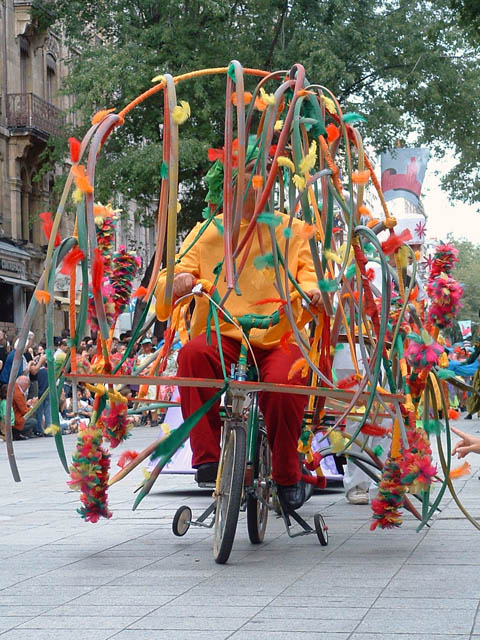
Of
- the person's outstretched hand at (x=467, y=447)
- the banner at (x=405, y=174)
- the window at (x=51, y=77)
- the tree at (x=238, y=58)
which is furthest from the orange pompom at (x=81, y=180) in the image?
the window at (x=51, y=77)

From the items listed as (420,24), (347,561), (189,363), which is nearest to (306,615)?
(347,561)

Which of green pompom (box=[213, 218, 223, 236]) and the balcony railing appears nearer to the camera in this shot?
green pompom (box=[213, 218, 223, 236])

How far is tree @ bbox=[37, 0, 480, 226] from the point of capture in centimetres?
2708

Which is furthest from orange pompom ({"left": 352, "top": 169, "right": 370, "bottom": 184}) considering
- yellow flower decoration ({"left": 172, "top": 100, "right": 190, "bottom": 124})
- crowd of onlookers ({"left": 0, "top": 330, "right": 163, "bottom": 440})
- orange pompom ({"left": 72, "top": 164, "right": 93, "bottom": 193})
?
crowd of onlookers ({"left": 0, "top": 330, "right": 163, "bottom": 440})

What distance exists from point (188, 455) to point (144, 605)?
515 centimetres

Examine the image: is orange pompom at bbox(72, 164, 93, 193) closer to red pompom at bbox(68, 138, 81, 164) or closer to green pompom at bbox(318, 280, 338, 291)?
red pompom at bbox(68, 138, 81, 164)

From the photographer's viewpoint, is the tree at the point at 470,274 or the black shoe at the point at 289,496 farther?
the tree at the point at 470,274

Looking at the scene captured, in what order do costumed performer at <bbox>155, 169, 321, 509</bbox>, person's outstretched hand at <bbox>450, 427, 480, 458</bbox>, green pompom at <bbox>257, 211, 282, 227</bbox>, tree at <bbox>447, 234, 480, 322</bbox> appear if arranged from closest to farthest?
person's outstretched hand at <bbox>450, 427, 480, 458</bbox> < green pompom at <bbox>257, 211, 282, 227</bbox> < costumed performer at <bbox>155, 169, 321, 509</bbox> < tree at <bbox>447, 234, 480, 322</bbox>

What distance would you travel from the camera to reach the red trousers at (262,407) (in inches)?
256

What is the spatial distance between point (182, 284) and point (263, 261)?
1.76ft

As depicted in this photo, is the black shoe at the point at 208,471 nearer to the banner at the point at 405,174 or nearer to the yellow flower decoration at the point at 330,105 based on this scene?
the yellow flower decoration at the point at 330,105

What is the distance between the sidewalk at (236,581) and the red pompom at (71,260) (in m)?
1.42

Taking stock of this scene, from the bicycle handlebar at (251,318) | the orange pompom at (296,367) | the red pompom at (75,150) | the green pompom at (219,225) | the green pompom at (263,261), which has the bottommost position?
the orange pompom at (296,367)

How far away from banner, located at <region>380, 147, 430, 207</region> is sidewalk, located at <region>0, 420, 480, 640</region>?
536 inches
